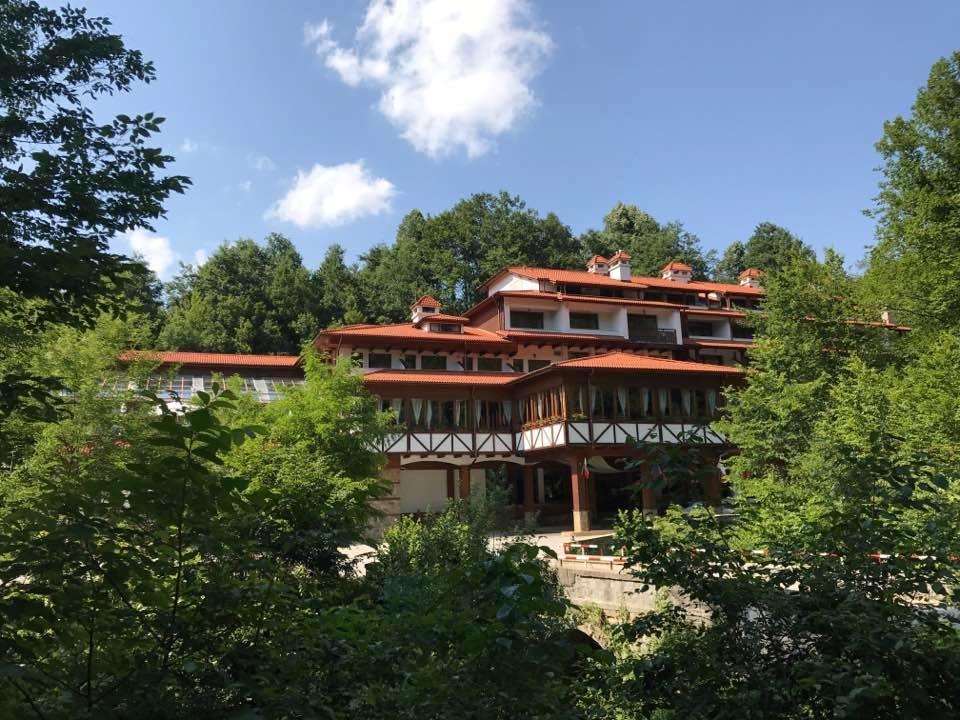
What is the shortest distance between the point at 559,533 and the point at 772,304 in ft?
44.1

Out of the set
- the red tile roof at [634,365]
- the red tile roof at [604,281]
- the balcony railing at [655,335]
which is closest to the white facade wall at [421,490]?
the red tile roof at [634,365]

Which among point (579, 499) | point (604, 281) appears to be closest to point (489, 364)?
point (604, 281)

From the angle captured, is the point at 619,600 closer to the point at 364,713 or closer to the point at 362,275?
the point at 364,713

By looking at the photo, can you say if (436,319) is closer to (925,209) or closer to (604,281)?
(604,281)

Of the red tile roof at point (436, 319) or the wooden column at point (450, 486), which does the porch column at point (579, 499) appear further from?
the red tile roof at point (436, 319)

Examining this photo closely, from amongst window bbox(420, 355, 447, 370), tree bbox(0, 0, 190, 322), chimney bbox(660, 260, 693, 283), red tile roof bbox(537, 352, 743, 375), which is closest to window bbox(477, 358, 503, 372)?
window bbox(420, 355, 447, 370)

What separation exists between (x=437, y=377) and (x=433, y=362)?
3402 millimetres

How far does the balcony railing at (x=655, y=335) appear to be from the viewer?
36963 millimetres

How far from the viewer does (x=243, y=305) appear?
1935 inches

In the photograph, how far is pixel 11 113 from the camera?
6109mm

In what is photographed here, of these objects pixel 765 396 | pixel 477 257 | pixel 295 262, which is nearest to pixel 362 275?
pixel 295 262

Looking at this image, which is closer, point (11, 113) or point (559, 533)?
point (11, 113)

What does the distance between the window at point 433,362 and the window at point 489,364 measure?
6.22 ft

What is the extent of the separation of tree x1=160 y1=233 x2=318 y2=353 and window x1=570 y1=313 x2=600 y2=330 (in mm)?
21495
